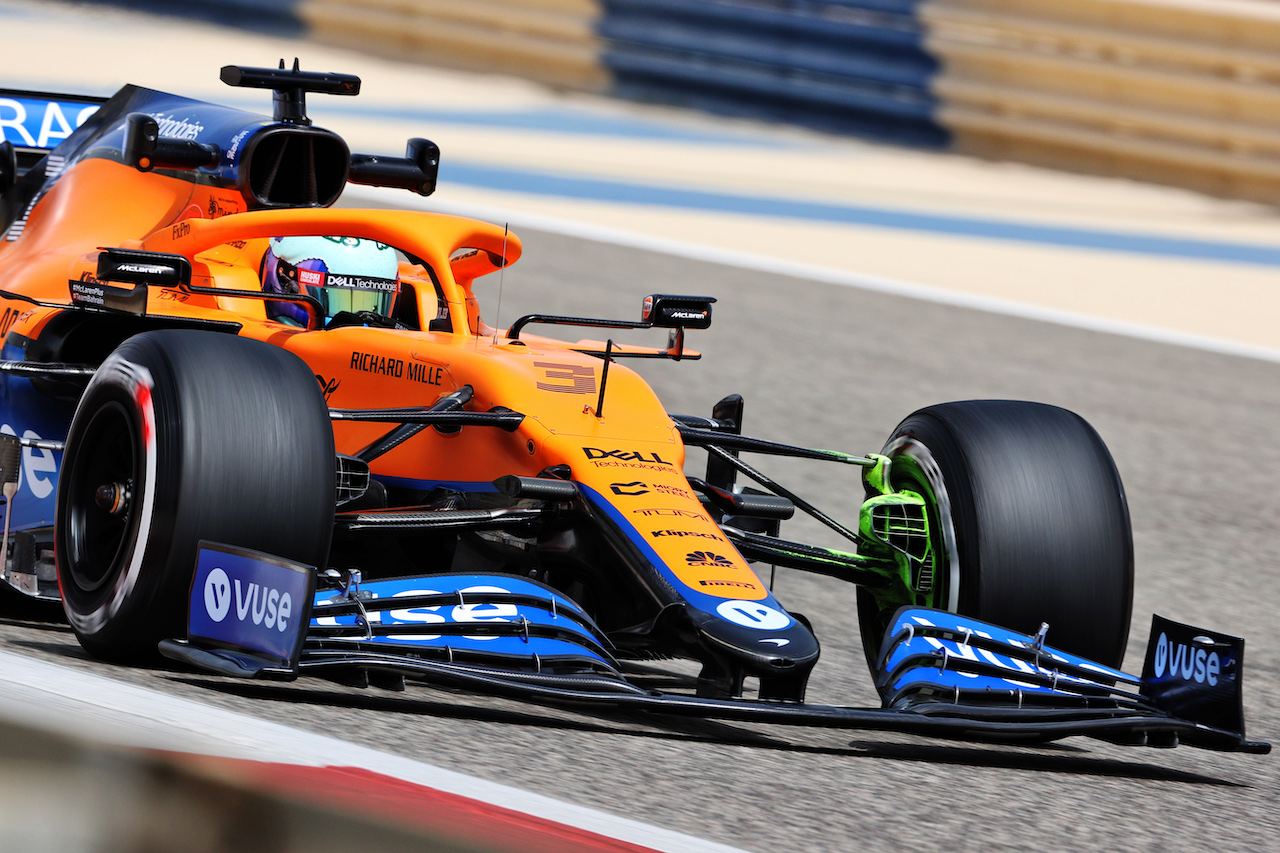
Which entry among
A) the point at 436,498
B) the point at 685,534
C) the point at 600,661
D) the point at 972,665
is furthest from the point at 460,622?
the point at 972,665

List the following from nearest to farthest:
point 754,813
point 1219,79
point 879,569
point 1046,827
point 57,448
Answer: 1. point 754,813
2. point 1046,827
3. point 57,448
4. point 879,569
5. point 1219,79

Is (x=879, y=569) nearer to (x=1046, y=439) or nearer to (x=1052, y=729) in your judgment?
(x=1046, y=439)

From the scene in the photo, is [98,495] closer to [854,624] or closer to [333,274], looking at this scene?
[333,274]

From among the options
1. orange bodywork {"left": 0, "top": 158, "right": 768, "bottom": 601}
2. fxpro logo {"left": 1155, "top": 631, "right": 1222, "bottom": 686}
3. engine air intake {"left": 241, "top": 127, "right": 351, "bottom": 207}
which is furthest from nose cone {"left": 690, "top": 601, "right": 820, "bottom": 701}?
engine air intake {"left": 241, "top": 127, "right": 351, "bottom": 207}

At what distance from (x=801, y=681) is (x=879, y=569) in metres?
1.03

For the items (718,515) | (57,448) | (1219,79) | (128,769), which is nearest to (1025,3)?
(1219,79)

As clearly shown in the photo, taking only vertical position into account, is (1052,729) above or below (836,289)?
below

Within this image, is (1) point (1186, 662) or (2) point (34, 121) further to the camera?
(2) point (34, 121)

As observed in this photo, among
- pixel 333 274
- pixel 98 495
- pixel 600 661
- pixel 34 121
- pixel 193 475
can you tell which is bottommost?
pixel 600 661

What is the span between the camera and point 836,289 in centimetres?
1283

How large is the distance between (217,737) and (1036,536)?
2764 mm

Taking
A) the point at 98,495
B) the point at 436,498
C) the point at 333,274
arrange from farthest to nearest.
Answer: the point at 333,274, the point at 436,498, the point at 98,495

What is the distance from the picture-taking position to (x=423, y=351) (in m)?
5.48

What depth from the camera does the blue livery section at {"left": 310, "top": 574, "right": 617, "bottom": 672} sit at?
14.9ft
